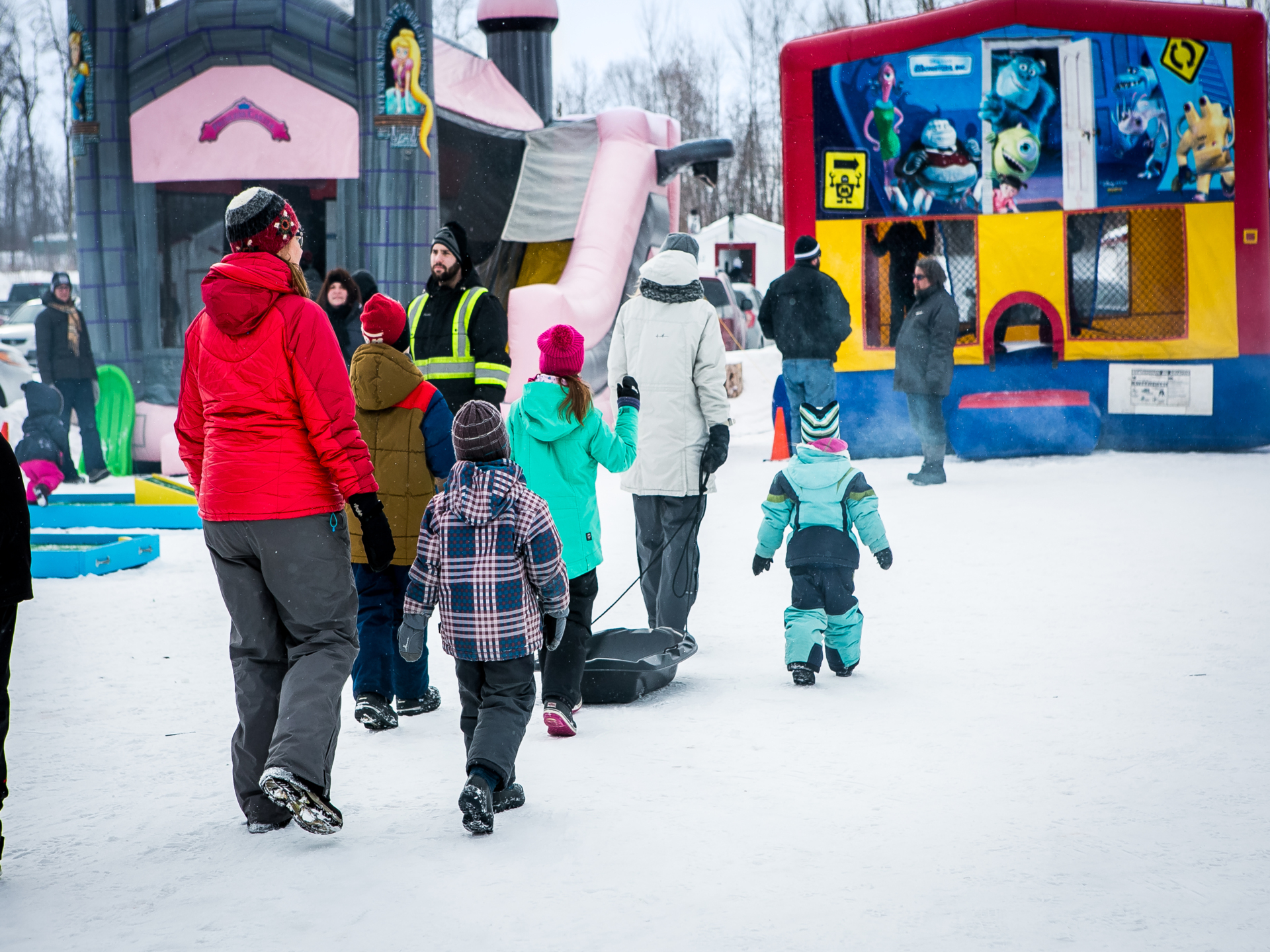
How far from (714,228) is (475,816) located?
1282 inches

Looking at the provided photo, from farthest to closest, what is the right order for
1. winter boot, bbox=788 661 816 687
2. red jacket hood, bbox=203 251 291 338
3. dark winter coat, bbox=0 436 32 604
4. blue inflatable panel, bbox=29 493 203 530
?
1. blue inflatable panel, bbox=29 493 203 530
2. winter boot, bbox=788 661 816 687
3. red jacket hood, bbox=203 251 291 338
4. dark winter coat, bbox=0 436 32 604

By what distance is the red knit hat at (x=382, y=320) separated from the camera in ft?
14.2

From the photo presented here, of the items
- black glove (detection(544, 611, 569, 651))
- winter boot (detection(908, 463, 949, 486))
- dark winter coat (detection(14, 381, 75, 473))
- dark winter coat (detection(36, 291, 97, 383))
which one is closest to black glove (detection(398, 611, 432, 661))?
black glove (detection(544, 611, 569, 651))

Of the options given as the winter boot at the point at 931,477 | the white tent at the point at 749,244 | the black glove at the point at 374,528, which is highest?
the white tent at the point at 749,244

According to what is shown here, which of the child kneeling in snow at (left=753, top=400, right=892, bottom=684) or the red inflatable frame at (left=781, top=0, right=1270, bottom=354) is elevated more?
the red inflatable frame at (left=781, top=0, right=1270, bottom=354)

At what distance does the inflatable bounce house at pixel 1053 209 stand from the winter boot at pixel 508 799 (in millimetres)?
8360

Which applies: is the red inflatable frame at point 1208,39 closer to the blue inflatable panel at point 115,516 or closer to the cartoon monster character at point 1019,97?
the cartoon monster character at point 1019,97

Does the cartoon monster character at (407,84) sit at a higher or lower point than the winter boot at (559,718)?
higher

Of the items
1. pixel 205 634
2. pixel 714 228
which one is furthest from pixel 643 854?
pixel 714 228

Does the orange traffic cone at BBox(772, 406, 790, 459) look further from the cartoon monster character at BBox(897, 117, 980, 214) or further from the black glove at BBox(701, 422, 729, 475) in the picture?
the black glove at BBox(701, 422, 729, 475)

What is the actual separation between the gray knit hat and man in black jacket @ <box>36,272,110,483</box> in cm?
851

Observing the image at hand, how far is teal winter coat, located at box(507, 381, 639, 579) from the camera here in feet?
14.3

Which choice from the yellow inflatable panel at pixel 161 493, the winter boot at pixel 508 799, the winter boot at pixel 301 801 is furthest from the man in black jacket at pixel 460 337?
the yellow inflatable panel at pixel 161 493

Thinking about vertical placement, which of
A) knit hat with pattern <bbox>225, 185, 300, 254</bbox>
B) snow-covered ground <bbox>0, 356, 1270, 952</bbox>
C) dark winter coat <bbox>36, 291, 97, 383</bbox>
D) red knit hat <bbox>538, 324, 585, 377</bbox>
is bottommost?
snow-covered ground <bbox>0, 356, 1270, 952</bbox>
